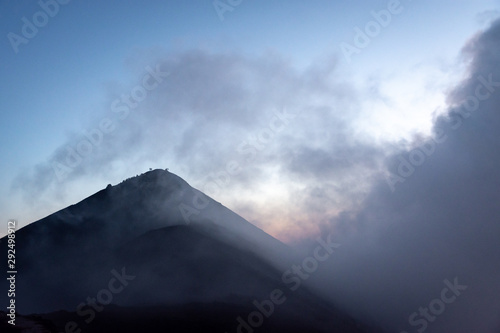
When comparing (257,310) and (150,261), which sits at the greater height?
(150,261)

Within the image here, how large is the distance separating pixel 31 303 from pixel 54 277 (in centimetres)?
1113

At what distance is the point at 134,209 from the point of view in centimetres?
11431

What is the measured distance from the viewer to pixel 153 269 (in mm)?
90312

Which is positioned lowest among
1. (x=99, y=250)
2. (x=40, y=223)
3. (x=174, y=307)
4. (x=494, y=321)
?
(x=494, y=321)

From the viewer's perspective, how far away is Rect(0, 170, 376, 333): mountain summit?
68.9m

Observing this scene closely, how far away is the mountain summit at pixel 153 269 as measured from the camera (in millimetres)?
68938

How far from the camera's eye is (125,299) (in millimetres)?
77688

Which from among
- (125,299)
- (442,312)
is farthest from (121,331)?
(442,312)

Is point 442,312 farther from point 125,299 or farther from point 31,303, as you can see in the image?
point 31,303

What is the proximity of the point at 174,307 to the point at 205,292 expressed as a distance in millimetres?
11121

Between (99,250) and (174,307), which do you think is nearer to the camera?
(174,307)

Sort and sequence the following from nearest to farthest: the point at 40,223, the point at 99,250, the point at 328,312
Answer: the point at 328,312 < the point at 99,250 < the point at 40,223

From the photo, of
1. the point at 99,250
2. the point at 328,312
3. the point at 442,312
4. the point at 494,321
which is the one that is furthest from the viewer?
the point at 442,312

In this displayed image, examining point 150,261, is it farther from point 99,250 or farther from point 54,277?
point 54,277
